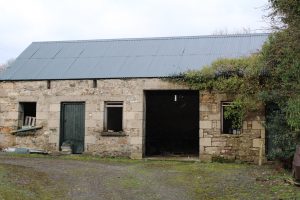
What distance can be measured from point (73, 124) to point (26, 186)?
824 centimetres

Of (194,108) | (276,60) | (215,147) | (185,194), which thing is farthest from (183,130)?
(185,194)

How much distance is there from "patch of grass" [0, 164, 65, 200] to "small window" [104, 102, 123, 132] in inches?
227

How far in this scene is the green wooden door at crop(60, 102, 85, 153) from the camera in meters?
18.2

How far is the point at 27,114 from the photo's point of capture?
19469 mm

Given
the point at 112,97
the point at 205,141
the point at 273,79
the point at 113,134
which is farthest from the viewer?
the point at 112,97

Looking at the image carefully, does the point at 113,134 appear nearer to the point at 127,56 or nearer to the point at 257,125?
the point at 127,56

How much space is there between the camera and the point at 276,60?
556 inches

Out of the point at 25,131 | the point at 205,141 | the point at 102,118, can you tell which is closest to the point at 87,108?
the point at 102,118

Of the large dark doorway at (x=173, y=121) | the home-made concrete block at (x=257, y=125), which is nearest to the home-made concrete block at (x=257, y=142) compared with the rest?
the home-made concrete block at (x=257, y=125)

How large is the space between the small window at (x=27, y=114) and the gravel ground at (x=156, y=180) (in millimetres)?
3408

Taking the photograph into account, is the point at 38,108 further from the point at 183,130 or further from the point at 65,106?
the point at 183,130

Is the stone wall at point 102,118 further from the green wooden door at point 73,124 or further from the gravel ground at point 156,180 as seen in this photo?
the gravel ground at point 156,180

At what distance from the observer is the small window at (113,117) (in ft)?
58.4

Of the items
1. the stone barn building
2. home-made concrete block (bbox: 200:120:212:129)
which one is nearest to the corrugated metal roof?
the stone barn building
